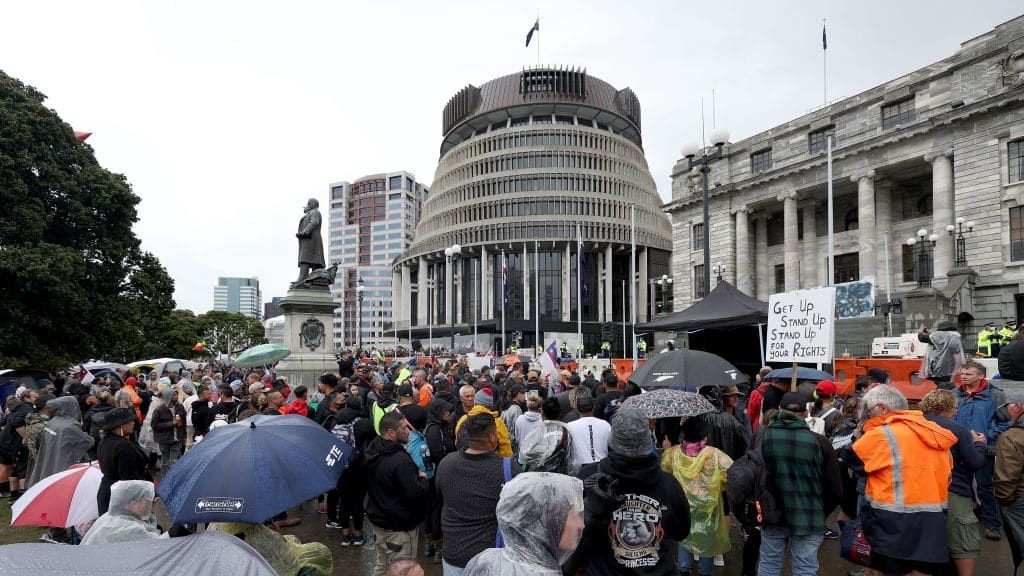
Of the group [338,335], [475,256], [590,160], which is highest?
[590,160]

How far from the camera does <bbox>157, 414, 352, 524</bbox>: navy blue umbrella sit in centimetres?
359

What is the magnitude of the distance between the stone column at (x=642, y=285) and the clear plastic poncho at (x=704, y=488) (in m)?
74.1

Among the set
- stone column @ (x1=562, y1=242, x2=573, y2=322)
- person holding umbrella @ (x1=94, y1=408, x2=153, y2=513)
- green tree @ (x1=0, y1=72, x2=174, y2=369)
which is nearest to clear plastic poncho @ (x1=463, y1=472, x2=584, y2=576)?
person holding umbrella @ (x1=94, y1=408, x2=153, y2=513)

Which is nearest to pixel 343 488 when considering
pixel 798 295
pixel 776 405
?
pixel 776 405

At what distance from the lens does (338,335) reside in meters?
154

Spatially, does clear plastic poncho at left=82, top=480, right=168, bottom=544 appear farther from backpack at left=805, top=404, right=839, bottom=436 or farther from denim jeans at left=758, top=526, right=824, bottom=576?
backpack at left=805, top=404, right=839, bottom=436

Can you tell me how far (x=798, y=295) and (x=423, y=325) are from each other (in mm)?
80529

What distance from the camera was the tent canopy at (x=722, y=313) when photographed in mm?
13688

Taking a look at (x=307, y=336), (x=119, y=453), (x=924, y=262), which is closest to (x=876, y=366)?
(x=307, y=336)

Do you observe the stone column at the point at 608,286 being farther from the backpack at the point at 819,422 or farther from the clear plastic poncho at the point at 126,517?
the clear plastic poncho at the point at 126,517

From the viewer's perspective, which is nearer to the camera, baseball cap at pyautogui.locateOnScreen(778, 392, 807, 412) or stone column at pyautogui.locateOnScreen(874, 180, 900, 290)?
baseball cap at pyautogui.locateOnScreen(778, 392, 807, 412)

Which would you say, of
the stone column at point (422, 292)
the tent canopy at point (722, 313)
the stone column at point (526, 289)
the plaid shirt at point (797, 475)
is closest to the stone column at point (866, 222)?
the tent canopy at point (722, 313)

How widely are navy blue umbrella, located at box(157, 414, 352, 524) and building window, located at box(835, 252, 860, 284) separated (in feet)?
131

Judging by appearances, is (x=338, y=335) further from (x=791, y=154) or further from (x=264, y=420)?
Answer: (x=264, y=420)
